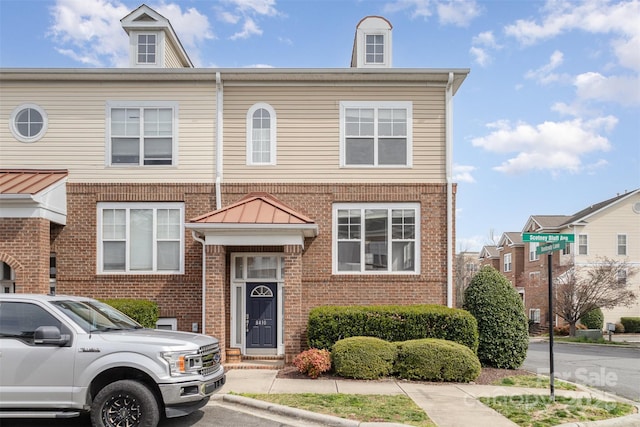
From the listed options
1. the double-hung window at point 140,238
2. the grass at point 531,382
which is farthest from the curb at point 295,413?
the double-hung window at point 140,238

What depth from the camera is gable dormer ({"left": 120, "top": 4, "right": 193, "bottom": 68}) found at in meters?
16.1

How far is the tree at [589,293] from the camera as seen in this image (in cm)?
3130

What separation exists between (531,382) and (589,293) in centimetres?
2221

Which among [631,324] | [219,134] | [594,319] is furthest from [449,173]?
[631,324]

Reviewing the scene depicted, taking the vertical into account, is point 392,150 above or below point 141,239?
above

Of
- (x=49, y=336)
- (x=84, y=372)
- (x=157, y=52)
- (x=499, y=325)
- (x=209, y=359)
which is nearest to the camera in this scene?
(x=49, y=336)

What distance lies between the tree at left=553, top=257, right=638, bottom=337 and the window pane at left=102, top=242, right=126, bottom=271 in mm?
25376

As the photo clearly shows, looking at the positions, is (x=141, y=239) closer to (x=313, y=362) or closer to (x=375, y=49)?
(x=313, y=362)

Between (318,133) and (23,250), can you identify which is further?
(318,133)

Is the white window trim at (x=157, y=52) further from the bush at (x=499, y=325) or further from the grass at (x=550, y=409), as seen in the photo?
the grass at (x=550, y=409)

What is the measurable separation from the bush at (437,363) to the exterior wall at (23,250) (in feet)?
28.7

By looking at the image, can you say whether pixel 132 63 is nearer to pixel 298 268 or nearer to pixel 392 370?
pixel 298 268

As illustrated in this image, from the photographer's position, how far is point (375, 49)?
16.3 m

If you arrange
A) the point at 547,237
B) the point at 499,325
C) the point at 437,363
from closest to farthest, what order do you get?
1. the point at 547,237
2. the point at 437,363
3. the point at 499,325
